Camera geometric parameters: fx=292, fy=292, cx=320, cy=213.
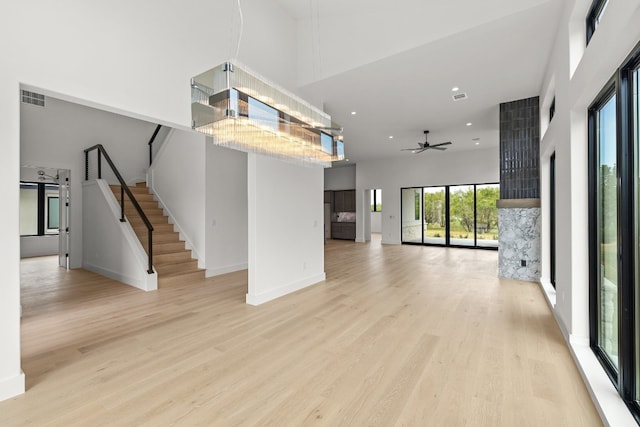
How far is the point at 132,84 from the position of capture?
2.89 m

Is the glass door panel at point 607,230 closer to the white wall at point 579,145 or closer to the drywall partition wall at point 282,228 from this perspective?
the white wall at point 579,145

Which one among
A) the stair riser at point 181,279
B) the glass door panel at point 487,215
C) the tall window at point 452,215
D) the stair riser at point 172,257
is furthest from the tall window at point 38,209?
the glass door panel at point 487,215

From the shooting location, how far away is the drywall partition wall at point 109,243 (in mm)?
5410

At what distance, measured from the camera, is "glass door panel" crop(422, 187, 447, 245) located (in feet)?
36.4

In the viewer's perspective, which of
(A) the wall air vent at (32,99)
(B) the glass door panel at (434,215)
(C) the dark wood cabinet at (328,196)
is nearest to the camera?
(A) the wall air vent at (32,99)

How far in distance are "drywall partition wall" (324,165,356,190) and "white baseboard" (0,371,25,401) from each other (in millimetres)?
11993

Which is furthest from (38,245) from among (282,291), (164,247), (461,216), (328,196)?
(461,216)

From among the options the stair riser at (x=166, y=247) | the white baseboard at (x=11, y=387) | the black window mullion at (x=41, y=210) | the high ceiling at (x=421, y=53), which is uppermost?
the high ceiling at (x=421, y=53)

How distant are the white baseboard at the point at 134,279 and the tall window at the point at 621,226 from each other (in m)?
5.97

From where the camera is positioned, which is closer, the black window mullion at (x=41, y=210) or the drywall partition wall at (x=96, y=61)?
the drywall partition wall at (x=96, y=61)

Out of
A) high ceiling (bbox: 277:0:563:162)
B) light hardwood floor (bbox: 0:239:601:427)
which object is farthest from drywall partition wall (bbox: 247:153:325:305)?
high ceiling (bbox: 277:0:563:162)

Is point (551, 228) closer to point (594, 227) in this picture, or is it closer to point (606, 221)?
point (594, 227)

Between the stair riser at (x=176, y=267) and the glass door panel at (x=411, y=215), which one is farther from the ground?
the glass door panel at (x=411, y=215)

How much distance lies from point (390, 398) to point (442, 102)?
218 inches
